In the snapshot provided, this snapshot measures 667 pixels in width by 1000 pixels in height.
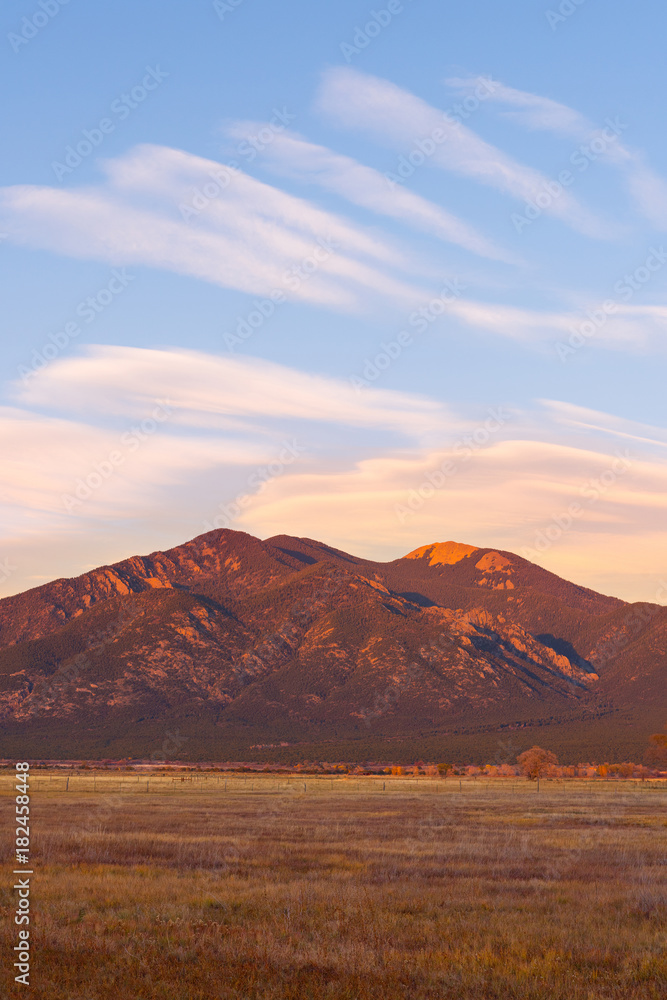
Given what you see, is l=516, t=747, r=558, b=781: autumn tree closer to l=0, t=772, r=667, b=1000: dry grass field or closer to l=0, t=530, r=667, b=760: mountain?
l=0, t=530, r=667, b=760: mountain

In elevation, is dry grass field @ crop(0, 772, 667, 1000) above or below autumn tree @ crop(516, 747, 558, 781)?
above

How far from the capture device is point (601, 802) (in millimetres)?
51750

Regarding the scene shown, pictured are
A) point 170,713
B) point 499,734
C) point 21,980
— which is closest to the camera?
point 21,980

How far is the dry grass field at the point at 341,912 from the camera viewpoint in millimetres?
11055

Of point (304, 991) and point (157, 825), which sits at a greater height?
point (304, 991)

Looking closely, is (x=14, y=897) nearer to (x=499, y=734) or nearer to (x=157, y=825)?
(x=157, y=825)

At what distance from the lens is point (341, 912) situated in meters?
15.2

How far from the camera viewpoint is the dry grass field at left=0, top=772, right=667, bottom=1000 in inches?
435

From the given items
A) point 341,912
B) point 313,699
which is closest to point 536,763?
point 313,699

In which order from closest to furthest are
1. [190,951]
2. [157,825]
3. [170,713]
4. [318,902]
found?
1. [190,951]
2. [318,902]
3. [157,825]
4. [170,713]

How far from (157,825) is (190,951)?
21.1 metres

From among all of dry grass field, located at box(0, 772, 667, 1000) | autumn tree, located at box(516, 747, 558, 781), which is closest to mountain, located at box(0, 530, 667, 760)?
autumn tree, located at box(516, 747, 558, 781)

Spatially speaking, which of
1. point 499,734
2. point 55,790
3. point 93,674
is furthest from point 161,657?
point 55,790

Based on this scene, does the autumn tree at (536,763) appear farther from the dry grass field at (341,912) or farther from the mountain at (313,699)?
the dry grass field at (341,912)
